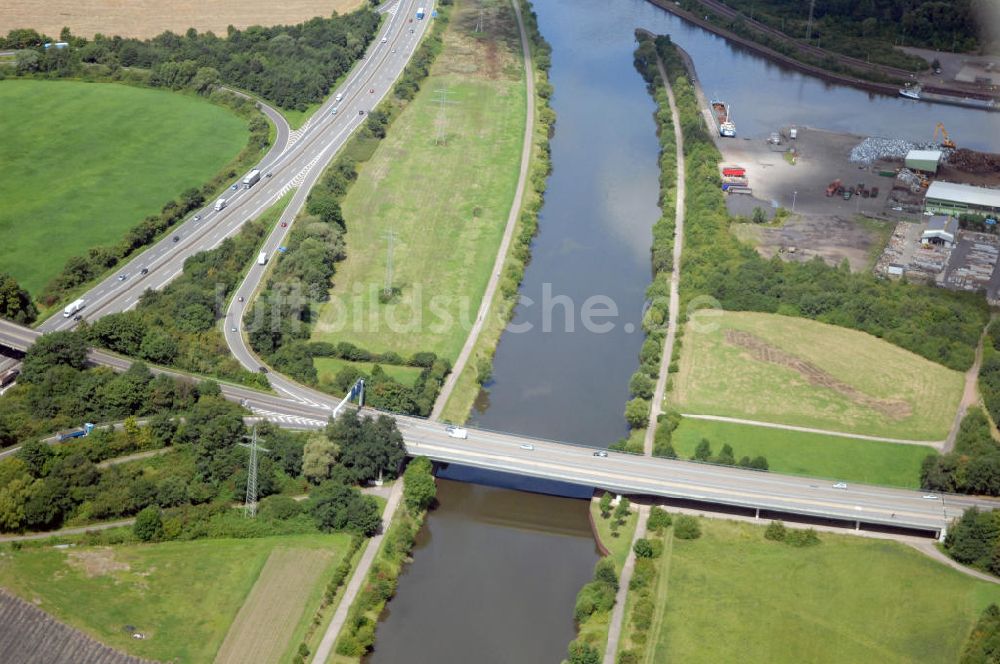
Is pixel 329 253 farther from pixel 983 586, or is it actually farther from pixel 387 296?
pixel 983 586

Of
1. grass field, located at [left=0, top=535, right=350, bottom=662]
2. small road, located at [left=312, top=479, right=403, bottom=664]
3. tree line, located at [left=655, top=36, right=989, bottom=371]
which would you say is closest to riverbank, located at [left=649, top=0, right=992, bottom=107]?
tree line, located at [left=655, top=36, right=989, bottom=371]

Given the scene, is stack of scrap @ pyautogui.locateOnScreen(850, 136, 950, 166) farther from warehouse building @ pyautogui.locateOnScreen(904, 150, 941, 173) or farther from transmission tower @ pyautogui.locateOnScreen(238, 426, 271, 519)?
transmission tower @ pyautogui.locateOnScreen(238, 426, 271, 519)

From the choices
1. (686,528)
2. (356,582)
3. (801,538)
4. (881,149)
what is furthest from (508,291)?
(881,149)

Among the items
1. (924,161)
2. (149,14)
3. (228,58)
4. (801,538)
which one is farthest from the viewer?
(149,14)

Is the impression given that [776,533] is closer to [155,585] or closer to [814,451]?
[814,451]

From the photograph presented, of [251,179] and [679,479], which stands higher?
[251,179]

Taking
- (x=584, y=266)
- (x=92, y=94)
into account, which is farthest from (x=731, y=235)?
(x=92, y=94)
